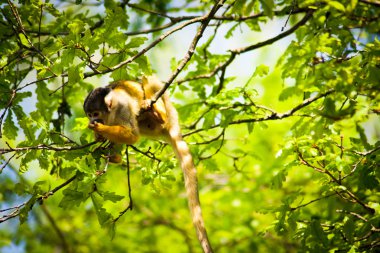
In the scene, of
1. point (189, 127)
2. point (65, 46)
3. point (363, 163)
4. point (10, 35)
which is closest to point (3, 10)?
point (10, 35)

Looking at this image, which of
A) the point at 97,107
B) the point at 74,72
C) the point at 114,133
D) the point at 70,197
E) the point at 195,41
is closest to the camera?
the point at 74,72

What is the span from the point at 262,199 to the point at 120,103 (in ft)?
12.4

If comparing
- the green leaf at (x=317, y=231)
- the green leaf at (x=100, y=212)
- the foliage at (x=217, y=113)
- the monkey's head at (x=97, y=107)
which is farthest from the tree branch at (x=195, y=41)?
the green leaf at (x=317, y=231)

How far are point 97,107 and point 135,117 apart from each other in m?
0.42

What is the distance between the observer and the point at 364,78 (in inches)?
117

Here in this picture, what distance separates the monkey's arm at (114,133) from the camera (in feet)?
13.9

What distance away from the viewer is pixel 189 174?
14.0 ft

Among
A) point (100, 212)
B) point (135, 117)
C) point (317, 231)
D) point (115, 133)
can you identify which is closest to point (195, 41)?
point (115, 133)

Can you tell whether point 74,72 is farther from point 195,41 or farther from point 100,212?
point 100,212

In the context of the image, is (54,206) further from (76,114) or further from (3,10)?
(3,10)

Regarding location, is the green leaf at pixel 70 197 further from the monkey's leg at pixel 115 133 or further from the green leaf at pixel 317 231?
the green leaf at pixel 317 231

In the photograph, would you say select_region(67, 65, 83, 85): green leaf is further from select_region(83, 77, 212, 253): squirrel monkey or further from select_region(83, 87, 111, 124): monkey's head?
select_region(83, 87, 111, 124): monkey's head

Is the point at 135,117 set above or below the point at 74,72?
above

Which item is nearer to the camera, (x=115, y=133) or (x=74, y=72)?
(x=74, y=72)
